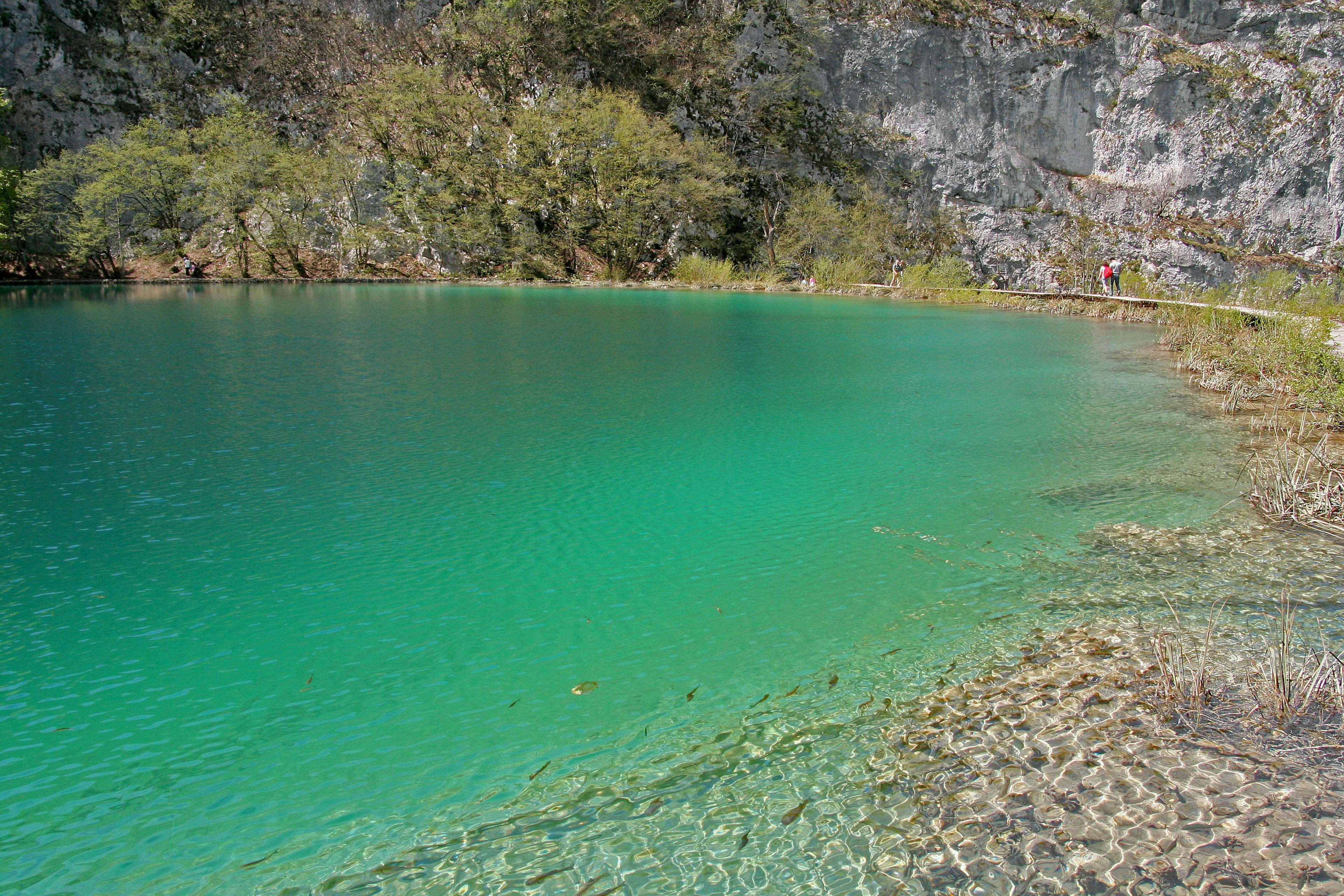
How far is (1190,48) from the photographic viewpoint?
4769 cm

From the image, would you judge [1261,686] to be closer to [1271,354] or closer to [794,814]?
[794,814]

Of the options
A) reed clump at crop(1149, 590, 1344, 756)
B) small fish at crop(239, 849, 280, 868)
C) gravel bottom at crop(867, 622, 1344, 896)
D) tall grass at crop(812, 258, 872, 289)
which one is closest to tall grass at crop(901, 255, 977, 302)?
tall grass at crop(812, 258, 872, 289)

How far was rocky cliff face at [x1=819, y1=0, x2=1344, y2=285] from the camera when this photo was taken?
4584 centimetres

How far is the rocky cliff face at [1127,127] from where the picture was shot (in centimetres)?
4584

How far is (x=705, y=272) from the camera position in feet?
135

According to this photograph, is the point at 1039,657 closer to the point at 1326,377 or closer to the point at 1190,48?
the point at 1326,377

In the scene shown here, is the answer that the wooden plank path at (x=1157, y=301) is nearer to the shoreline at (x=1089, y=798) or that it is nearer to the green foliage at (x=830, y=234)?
the green foliage at (x=830, y=234)

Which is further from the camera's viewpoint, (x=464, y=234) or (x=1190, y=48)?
(x=1190, y=48)

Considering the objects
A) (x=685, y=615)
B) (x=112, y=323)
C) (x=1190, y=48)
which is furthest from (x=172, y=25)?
(x=1190, y=48)

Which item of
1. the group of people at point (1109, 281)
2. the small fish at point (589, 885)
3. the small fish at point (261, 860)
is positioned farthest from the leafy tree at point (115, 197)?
the group of people at point (1109, 281)

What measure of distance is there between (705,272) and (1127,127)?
95.8 feet

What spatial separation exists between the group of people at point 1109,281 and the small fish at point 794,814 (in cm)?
3433

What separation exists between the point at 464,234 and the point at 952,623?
42526 mm

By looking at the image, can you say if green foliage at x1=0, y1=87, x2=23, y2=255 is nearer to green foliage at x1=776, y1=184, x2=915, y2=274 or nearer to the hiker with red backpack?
green foliage at x1=776, y1=184, x2=915, y2=274
